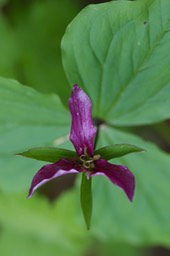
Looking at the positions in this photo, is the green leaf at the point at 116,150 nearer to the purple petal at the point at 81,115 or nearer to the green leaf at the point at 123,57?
the purple petal at the point at 81,115

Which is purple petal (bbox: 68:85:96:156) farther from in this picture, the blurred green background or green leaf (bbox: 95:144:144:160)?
the blurred green background

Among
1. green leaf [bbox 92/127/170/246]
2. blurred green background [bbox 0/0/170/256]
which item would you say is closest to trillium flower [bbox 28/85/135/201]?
green leaf [bbox 92/127/170/246]

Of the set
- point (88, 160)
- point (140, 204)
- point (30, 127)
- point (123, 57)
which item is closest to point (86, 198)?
point (88, 160)

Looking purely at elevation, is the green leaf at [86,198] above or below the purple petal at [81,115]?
below

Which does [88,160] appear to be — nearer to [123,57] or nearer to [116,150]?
[116,150]

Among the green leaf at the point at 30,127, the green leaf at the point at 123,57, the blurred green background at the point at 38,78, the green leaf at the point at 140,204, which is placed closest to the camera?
the green leaf at the point at 123,57

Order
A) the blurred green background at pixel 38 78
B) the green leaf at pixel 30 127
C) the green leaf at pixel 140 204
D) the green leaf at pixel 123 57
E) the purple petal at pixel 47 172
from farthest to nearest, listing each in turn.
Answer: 1. the blurred green background at pixel 38 78
2. the green leaf at pixel 140 204
3. the green leaf at pixel 30 127
4. the green leaf at pixel 123 57
5. the purple petal at pixel 47 172

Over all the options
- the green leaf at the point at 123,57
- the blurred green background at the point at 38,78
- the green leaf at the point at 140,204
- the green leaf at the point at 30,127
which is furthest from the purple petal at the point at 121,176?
the blurred green background at the point at 38,78
